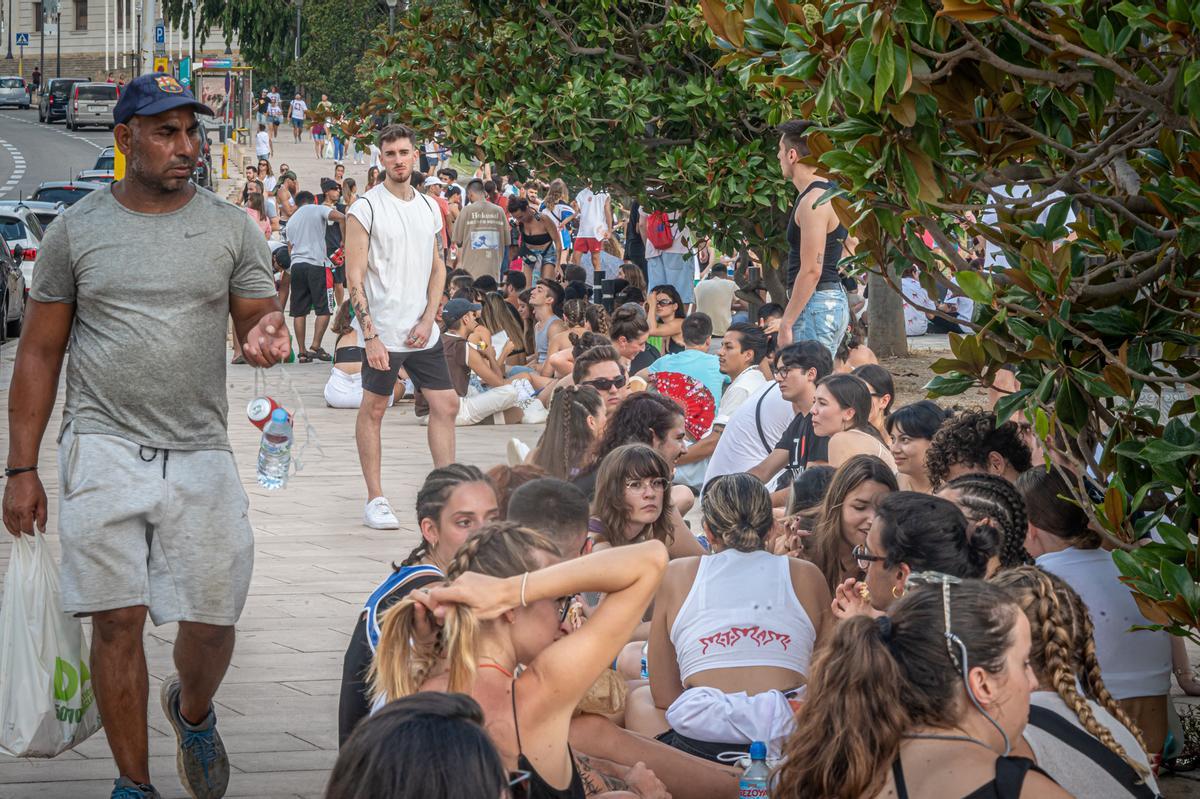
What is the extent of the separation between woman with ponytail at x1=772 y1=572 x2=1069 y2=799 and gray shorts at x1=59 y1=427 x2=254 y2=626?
2014 millimetres

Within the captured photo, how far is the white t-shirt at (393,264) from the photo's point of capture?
30.5ft

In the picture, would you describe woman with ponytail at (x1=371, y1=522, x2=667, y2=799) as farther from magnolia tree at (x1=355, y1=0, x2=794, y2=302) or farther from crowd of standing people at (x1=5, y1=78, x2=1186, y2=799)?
magnolia tree at (x1=355, y1=0, x2=794, y2=302)

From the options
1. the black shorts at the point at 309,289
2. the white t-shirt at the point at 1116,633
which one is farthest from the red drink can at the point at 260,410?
the black shorts at the point at 309,289

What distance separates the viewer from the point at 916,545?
4879 millimetres

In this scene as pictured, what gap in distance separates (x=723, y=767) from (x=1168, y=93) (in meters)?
2.47

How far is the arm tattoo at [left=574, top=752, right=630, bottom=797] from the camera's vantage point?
454 cm

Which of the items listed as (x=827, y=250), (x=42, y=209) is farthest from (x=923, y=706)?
(x=42, y=209)

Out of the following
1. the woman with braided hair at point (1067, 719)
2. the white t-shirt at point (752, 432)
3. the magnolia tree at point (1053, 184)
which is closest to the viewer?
the magnolia tree at point (1053, 184)

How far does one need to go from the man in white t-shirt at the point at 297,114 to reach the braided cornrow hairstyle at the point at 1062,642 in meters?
51.9

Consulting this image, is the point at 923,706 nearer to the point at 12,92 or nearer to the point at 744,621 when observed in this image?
the point at 744,621

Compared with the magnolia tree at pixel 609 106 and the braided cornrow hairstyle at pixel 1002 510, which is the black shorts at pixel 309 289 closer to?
the magnolia tree at pixel 609 106

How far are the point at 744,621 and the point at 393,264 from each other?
461cm

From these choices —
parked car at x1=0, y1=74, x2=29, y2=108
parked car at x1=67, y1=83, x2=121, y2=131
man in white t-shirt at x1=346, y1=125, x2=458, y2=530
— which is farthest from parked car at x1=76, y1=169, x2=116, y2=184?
parked car at x1=0, y1=74, x2=29, y2=108

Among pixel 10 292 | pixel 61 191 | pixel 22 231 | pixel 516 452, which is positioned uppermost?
pixel 516 452
